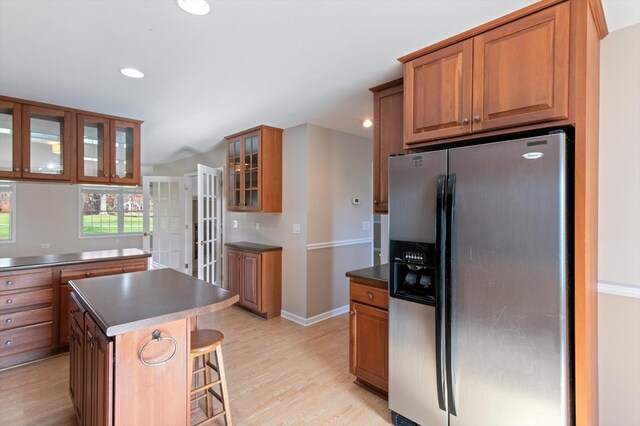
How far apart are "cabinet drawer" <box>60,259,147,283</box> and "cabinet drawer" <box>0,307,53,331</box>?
298mm

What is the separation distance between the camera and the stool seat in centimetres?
177

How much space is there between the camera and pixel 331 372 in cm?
271

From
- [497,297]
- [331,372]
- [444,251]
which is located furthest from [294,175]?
[497,297]

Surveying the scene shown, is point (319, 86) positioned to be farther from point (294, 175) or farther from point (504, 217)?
point (504, 217)

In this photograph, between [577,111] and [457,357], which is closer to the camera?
[577,111]

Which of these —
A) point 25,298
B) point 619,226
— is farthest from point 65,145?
point 619,226

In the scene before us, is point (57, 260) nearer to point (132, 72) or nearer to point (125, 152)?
point (125, 152)

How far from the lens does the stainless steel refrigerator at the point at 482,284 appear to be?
4.62 feet

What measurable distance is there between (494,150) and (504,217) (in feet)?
1.10

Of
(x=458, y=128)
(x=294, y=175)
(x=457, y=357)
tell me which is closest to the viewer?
(x=457, y=357)

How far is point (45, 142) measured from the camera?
119 inches

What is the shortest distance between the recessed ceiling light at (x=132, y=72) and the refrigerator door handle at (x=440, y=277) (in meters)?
2.33

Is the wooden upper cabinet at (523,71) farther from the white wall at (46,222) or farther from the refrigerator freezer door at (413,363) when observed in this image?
the white wall at (46,222)

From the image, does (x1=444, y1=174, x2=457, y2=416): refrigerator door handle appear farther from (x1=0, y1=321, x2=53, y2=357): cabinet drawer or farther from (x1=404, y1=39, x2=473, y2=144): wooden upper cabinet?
(x1=0, y1=321, x2=53, y2=357): cabinet drawer
